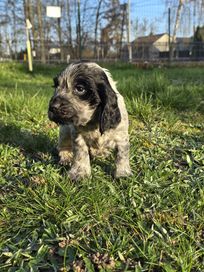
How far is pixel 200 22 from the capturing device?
80.9ft

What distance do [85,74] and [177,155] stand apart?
1.36 metres

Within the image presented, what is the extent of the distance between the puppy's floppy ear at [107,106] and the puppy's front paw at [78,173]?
0.39 m

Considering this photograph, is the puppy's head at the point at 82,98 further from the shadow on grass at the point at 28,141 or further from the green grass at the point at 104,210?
the shadow on grass at the point at 28,141

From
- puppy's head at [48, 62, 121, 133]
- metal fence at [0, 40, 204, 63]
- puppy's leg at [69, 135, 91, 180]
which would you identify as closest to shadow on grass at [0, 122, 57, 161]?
puppy's leg at [69, 135, 91, 180]

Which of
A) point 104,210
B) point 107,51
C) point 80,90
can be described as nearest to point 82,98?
point 80,90

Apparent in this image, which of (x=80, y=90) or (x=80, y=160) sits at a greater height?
(x=80, y=90)

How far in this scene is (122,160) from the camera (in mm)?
2871

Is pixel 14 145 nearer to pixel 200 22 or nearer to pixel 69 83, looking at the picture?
pixel 69 83

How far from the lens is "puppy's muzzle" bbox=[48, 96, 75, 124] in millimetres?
2510

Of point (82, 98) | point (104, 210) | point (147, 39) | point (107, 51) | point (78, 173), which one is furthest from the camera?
point (147, 39)

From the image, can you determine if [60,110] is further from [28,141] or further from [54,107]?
[28,141]

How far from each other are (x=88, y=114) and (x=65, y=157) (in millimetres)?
744

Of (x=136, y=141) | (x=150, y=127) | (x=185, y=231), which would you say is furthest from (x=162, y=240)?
(x=150, y=127)

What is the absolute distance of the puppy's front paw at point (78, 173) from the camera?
110 inches
